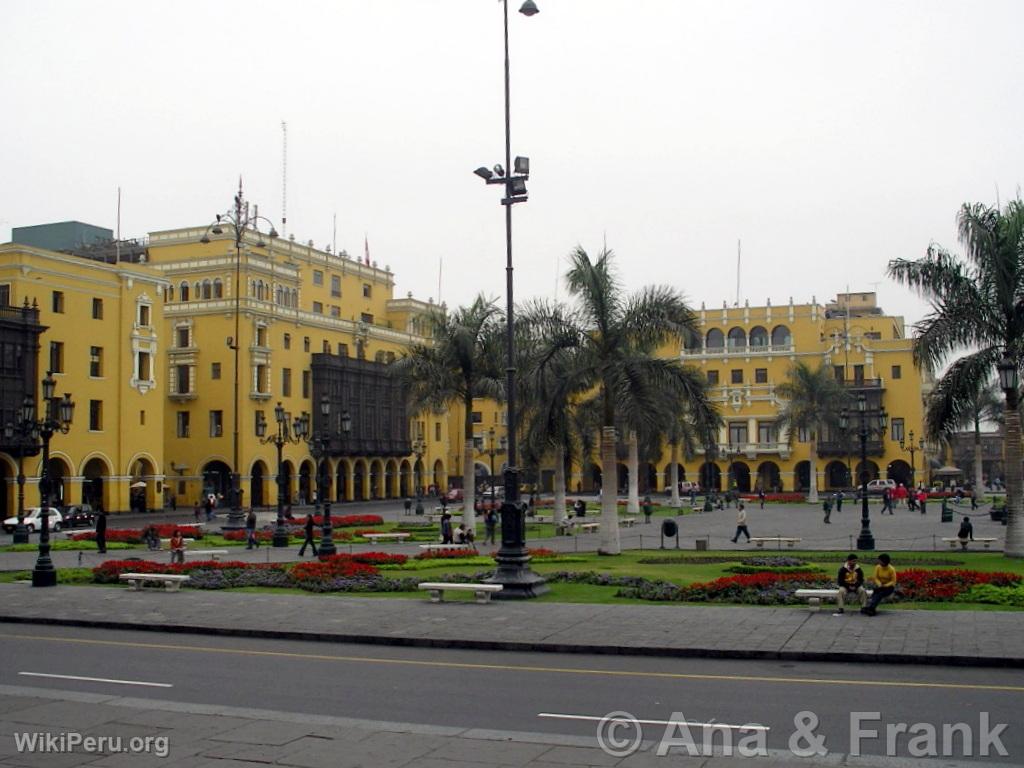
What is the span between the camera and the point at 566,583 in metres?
22.9

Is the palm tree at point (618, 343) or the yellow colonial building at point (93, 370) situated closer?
the palm tree at point (618, 343)

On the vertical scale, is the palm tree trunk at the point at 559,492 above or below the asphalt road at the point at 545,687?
above

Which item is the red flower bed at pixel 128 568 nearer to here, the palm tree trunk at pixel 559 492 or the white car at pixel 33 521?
the palm tree trunk at pixel 559 492

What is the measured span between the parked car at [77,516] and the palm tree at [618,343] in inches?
1337

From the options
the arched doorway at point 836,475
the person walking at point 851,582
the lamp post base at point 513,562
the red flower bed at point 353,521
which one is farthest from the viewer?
the arched doorway at point 836,475

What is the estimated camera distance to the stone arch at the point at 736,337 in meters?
92.5

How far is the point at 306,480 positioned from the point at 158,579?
55.7m

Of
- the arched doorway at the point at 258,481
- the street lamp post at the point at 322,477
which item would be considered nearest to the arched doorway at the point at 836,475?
the arched doorway at the point at 258,481

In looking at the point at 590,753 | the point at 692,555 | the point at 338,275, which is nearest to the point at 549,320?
the point at 692,555

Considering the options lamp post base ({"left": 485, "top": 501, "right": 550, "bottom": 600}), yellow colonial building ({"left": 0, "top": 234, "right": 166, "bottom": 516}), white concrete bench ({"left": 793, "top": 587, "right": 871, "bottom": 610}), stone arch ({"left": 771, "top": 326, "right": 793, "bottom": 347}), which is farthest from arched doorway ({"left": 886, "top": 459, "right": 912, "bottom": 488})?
white concrete bench ({"left": 793, "top": 587, "right": 871, "bottom": 610})

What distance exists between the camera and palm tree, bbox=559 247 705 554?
28016mm

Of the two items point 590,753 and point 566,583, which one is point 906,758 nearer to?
point 590,753

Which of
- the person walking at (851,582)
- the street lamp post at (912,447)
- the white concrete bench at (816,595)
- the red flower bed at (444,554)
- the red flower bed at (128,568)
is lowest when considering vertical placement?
the red flower bed at (444,554)

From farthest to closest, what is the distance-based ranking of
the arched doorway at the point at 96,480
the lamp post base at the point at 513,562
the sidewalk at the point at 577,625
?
the arched doorway at the point at 96,480
the lamp post base at the point at 513,562
the sidewalk at the point at 577,625
